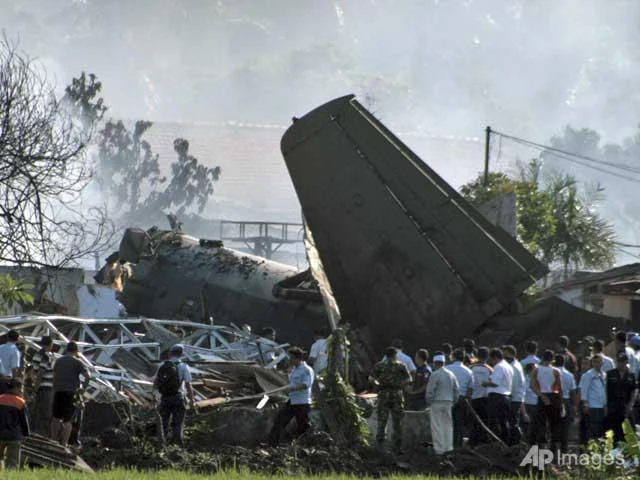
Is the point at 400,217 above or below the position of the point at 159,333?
above

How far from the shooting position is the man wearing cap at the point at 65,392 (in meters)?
21.8

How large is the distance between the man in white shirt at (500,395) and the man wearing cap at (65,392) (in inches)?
246

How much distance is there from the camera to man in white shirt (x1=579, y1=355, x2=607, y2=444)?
74.0 feet

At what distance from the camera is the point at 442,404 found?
2236 centimetres

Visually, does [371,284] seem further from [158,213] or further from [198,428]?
[158,213]

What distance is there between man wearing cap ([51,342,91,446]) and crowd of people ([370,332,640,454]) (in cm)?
460

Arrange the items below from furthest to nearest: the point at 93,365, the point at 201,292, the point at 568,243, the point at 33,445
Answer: the point at 568,243 → the point at 201,292 → the point at 93,365 → the point at 33,445

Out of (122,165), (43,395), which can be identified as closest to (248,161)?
(122,165)

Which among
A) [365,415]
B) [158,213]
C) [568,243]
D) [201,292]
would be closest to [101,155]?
[158,213]

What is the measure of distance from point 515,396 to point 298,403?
3448mm

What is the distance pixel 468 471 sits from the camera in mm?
20516

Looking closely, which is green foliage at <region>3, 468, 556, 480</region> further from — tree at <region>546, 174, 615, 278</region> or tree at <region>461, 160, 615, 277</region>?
tree at <region>546, 174, 615, 278</region>

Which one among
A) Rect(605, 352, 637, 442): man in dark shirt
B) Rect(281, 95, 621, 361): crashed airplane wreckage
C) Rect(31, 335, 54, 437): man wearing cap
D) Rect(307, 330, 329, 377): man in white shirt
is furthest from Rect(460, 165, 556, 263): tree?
Rect(31, 335, 54, 437): man wearing cap

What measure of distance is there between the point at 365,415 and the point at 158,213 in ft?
256
